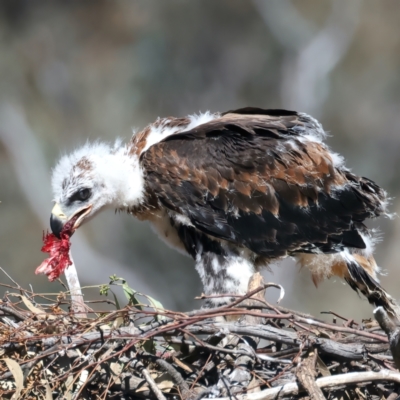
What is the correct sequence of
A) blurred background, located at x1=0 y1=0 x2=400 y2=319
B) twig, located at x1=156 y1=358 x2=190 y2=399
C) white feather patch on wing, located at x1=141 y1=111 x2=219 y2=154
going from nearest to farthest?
twig, located at x1=156 y1=358 x2=190 y2=399
white feather patch on wing, located at x1=141 y1=111 x2=219 y2=154
blurred background, located at x1=0 y1=0 x2=400 y2=319

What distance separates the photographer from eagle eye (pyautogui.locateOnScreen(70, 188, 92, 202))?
3061 millimetres

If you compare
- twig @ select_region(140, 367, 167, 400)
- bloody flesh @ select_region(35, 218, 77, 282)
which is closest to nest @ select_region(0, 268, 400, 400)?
twig @ select_region(140, 367, 167, 400)

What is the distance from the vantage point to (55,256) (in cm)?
291

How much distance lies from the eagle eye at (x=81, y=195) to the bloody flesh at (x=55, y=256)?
0.13 meters

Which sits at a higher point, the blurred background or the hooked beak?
the blurred background

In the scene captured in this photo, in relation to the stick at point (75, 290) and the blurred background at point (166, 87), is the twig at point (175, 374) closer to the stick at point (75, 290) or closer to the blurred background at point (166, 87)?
the stick at point (75, 290)

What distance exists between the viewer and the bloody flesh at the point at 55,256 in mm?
2877

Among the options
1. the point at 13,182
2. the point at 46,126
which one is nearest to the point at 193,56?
the point at 46,126

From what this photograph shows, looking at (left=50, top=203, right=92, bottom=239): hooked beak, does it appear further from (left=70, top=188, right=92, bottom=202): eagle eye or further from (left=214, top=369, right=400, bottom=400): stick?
(left=214, top=369, right=400, bottom=400): stick

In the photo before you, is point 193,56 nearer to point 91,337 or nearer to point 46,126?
point 46,126

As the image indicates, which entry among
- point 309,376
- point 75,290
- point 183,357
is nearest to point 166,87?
point 75,290

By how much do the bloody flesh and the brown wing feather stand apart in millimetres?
409

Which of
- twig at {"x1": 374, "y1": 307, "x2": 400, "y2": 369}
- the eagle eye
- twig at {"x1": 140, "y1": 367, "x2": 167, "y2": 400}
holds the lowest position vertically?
twig at {"x1": 140, "y1": 367, "x2": 167, "y2": 400}

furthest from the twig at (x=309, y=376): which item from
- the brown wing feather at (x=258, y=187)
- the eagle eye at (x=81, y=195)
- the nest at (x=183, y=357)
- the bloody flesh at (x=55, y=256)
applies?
the eagle eye at (x=81, y=195)
